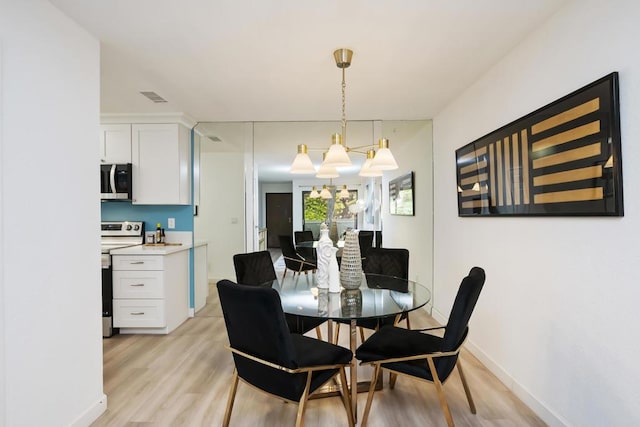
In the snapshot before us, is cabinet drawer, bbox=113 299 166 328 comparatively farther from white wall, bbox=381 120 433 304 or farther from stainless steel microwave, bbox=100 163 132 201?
white wall, bbox=381 120 433 304

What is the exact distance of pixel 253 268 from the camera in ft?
8.93

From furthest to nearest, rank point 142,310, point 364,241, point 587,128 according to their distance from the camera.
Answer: point 364,241
point 142,310
point 587,128

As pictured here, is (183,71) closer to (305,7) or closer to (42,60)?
(42,60)

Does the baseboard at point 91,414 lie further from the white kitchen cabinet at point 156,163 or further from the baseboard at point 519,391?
the baseboard at point 519,391

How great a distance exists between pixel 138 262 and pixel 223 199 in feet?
4.09

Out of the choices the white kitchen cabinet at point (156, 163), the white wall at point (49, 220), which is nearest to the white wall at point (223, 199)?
the white kitchen cabinet at point (156, 163)

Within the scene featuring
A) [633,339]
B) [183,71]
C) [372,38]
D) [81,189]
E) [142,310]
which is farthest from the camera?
[142,310]

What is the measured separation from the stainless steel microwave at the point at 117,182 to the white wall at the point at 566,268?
3.50 m

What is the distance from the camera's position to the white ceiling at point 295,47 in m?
1.75

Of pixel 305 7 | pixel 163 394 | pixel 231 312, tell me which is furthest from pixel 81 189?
pixel 305 7

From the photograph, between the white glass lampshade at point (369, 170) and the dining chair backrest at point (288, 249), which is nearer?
the white glass lampshade at point (369, 170)

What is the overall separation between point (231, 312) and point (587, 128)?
6.33 ft

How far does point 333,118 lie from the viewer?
3758 mm

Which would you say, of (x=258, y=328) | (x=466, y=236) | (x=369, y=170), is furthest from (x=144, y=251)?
(x=466, y=236)
